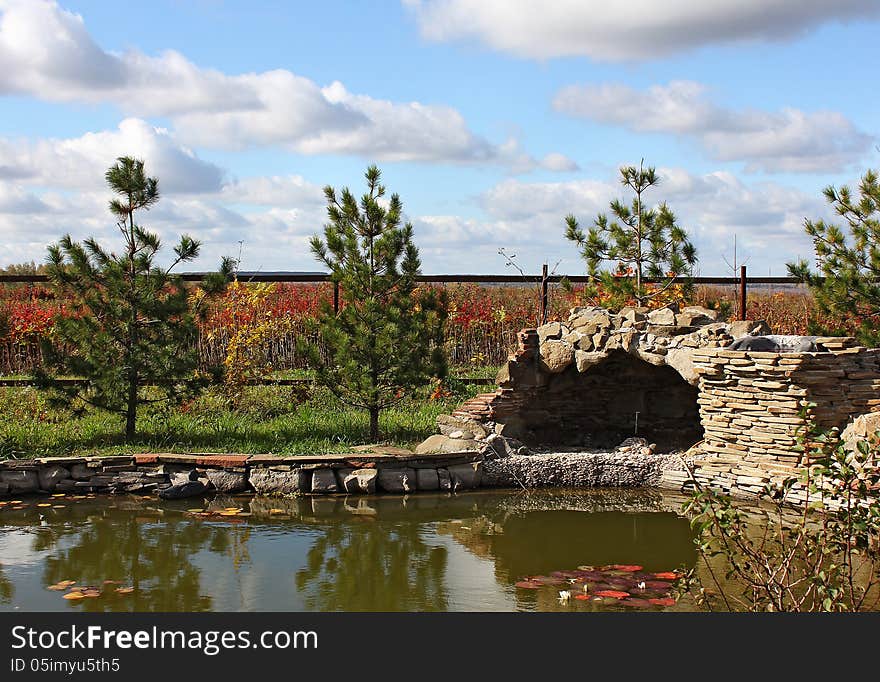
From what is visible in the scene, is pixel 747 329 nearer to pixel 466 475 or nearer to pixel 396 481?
pixel 466 475

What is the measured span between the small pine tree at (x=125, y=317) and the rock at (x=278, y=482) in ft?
6.12

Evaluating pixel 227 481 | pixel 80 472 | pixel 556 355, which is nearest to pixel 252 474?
pixel 227 481

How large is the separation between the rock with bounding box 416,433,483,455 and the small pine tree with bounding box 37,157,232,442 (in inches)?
114

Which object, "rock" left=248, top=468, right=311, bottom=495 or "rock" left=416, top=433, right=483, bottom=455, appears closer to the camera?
"rock" left=248, top=468, right=311, bottom=495

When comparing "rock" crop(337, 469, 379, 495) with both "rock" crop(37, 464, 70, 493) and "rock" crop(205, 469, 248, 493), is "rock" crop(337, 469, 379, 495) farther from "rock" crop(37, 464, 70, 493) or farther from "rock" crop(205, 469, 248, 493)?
"rock" crop(37, 464, 70, 493)

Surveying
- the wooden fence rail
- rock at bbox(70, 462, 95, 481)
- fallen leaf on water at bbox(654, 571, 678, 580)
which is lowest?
fallen leaf on water at bbox(654, 571, 678, 580)

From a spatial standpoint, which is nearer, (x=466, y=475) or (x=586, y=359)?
(x=466, y=475)

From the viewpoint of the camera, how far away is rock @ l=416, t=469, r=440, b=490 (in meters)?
10.4

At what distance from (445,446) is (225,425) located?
10.2 ft

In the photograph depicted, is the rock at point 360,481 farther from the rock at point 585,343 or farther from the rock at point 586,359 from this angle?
the rock at point 585,343

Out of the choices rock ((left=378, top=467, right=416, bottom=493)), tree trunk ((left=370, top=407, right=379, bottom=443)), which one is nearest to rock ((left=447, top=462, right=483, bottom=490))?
rock ((left=378, top=467, right=416, bottom=493))

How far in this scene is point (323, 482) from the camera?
10180mm

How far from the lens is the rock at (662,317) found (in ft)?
36.2
